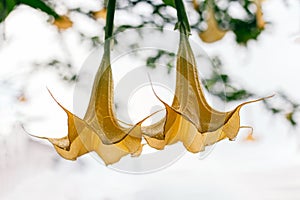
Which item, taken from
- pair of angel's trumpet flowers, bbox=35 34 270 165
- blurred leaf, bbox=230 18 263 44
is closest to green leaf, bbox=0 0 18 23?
pair of angel's trumpet flowers, bbox=35 34 270 165

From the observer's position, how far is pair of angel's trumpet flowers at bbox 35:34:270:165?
260 millimetres

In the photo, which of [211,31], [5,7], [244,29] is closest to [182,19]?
[211,31]

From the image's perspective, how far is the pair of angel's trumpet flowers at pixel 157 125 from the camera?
0.26 metres

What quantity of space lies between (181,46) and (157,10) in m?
0.52

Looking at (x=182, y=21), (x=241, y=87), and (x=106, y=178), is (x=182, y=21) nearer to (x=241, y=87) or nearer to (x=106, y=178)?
(x=241, y=87)

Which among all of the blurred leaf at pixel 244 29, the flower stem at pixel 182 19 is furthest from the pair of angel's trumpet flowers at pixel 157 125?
the blurred leaf at pixel 244 29

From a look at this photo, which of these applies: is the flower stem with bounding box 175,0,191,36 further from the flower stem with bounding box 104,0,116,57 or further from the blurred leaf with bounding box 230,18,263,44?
the blurred leaf with bounding box 230,18,263,44

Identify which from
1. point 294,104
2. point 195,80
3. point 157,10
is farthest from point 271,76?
point 195,80

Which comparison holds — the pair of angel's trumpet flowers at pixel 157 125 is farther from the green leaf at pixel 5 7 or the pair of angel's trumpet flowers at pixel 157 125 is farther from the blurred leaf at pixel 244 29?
the blurred leaf at pixel 244 29

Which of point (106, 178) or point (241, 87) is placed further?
point (106, 178)

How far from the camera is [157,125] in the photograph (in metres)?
0.27

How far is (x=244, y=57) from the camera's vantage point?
835 mm

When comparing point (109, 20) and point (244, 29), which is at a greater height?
point (109, 20)

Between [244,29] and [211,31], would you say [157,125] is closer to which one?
[211,31]
